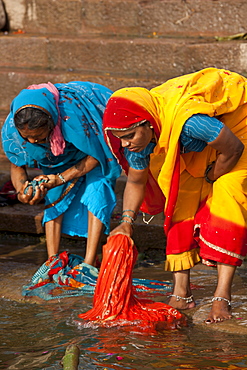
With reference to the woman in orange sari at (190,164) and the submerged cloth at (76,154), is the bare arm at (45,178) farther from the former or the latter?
the woman in orange sari at (190,164)

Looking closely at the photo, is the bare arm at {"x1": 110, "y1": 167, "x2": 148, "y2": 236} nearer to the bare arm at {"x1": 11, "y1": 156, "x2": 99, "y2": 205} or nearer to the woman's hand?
the woman's hand

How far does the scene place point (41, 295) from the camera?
4.61 metres

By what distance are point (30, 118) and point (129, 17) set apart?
428 centimetres

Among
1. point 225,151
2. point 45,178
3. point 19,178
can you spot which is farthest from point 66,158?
point 225,151

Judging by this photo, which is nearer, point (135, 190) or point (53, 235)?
point (135, 190)

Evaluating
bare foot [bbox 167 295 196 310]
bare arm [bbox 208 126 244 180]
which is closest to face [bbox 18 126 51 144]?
bare arm [bbox 208 126 244 180]

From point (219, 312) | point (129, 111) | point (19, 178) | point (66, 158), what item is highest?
point (129, 111)

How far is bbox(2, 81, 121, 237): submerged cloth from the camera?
15.3 feet

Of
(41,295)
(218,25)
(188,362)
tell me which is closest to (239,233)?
(188,362)

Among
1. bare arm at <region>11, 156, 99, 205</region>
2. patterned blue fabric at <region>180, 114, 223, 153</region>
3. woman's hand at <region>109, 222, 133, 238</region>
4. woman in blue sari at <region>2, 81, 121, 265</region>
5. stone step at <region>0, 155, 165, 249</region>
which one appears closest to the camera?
patterned blue fabric at <region>180, 114, 223, 153</region>

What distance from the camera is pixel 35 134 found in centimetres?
440

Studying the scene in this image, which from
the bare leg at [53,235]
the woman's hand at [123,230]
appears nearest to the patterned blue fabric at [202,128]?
the woman's hand at [123,230]

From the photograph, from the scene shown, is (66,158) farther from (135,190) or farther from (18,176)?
(135,190)

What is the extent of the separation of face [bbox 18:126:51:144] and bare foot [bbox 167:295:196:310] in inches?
56.0
